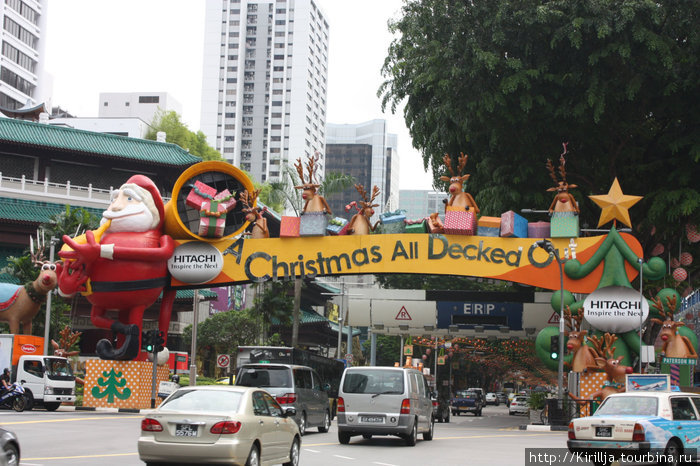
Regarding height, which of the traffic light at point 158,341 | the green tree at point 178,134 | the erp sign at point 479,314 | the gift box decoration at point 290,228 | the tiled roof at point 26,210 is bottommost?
the traffic light at point 158,341

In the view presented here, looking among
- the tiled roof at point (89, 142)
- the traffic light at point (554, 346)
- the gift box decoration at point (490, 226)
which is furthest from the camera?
the tiled roof at point (89, 142)

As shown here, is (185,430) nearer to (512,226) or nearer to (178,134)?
(512,226)

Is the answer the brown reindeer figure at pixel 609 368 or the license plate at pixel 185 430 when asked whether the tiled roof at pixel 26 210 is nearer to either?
the brown reindeer figure at pixel 609 368

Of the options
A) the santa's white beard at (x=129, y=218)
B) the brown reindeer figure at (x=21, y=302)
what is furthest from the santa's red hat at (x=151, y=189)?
the brown reindeer figure at (x=21, y=302)

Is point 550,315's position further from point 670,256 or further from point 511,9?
point 511,9

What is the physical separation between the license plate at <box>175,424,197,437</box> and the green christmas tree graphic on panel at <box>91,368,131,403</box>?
2155 centimetres

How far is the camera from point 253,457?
1305 cm

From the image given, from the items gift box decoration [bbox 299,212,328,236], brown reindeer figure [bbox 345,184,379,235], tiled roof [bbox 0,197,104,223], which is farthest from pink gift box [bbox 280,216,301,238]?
tiled roof [bbox 0,197,104,223]

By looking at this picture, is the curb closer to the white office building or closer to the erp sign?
the erp sign

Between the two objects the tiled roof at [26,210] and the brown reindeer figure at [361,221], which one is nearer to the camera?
the brown reindeer figure at [361,221]

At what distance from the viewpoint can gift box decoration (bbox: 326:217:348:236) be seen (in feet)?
109

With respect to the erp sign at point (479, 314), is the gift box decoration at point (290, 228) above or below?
above

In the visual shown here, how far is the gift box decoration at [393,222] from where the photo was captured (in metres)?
33.1

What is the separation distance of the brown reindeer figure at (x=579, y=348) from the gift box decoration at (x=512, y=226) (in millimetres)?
3483
